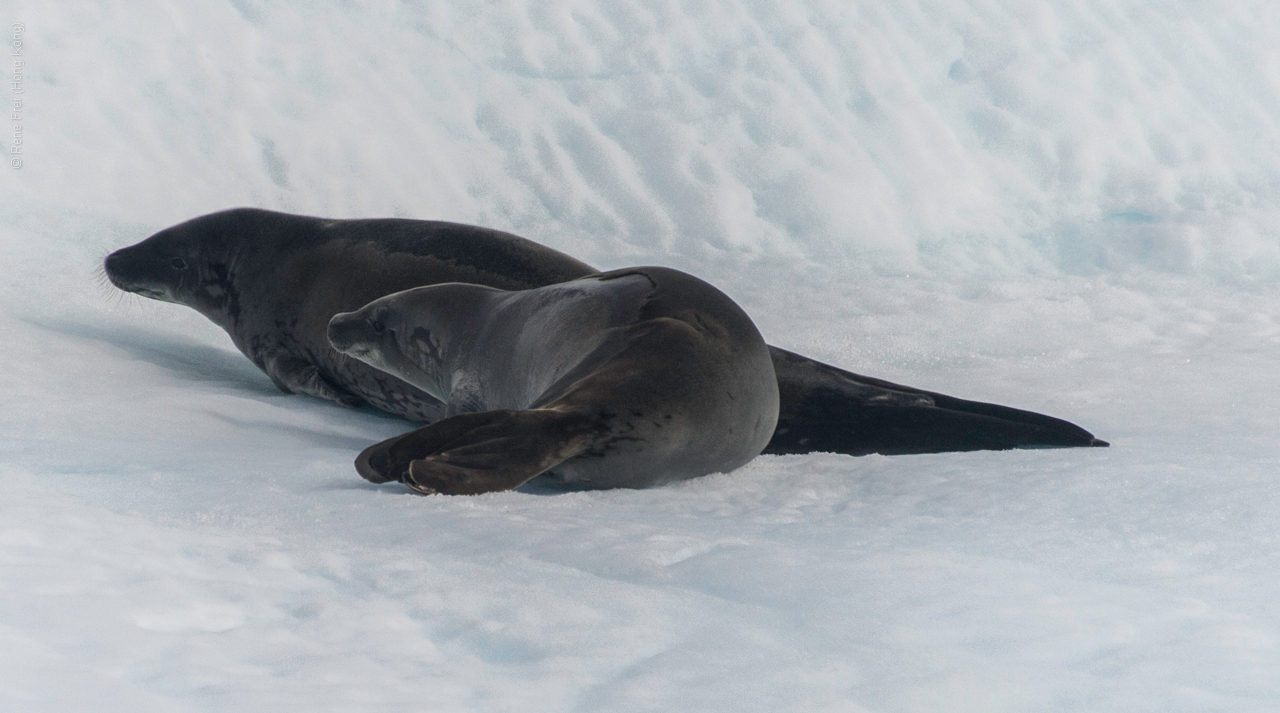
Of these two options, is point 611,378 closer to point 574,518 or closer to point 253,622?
point 574,518

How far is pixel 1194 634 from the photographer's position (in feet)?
3.74

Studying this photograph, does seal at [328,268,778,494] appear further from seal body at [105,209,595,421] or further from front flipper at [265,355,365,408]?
front flipper at [265,355,365,408]

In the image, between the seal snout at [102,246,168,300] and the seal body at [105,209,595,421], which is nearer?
the seal body at [105,209,595,421]

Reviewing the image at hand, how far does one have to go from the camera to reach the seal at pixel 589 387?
190cm

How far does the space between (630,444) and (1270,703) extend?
119 centimetres

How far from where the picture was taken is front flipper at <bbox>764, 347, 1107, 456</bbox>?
8.61ft

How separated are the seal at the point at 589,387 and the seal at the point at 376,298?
1.34 feet

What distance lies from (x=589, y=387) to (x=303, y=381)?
1765mm

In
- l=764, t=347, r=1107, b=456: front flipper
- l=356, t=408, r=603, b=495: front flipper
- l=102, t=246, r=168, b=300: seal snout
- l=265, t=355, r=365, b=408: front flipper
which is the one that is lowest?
l=356, t=408, r=603, b=495: front flipper

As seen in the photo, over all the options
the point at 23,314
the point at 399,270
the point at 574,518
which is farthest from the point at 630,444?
the point at 23,314

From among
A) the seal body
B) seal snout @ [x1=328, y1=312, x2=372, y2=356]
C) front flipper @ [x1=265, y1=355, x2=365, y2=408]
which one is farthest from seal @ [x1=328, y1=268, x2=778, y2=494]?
front flipper @ [x1=265, y1=355, x2=365, y2=408]

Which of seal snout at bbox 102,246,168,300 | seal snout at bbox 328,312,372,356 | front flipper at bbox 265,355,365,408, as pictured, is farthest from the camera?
seal snout at bbox 102,246,168,300

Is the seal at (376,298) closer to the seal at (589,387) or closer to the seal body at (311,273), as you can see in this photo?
the seal body at (311,273)

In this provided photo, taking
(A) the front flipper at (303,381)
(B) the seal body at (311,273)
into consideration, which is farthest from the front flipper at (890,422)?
(A) the front flipper at (303,381)
